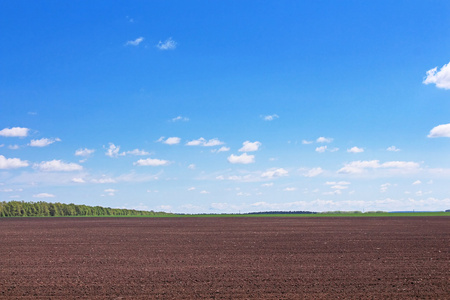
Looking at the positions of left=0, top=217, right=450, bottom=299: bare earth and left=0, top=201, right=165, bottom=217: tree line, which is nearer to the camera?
→ left=0, top=217, right=450, bottom=299: bare earth

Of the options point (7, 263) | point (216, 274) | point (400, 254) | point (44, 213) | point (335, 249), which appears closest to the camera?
point (216, 274)

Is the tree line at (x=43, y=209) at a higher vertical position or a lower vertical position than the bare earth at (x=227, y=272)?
higher

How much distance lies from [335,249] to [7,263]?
1555 centimetres

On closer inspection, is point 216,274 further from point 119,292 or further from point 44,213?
point 44,213

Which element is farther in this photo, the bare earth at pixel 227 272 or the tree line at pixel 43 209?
the tree line at pixel 43 209

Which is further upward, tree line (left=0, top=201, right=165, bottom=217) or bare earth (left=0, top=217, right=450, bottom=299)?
tree line (left=0, top=201, right=165, bottom=217)

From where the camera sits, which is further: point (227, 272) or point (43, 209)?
point (43, 209)

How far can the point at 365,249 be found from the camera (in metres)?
22.1

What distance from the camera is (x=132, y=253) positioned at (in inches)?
815

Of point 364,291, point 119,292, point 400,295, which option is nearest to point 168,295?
point 119,292

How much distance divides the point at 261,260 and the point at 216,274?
3.70 metres

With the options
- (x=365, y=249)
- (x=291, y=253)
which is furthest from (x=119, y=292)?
(x=365, y=249)

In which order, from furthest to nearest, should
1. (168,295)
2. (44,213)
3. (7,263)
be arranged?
(44,213) < (7,263) < (168,295)

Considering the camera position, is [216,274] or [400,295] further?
[216,274]
